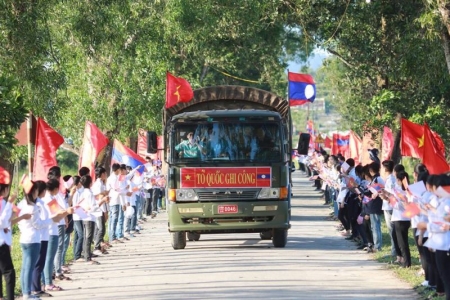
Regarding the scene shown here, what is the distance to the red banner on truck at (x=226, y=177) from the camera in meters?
22.3

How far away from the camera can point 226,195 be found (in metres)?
22.4

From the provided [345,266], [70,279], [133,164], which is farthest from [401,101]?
[70,279]

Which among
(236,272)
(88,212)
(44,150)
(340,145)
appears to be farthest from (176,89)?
(340,145)

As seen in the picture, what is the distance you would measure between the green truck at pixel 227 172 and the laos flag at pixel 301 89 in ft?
64.7

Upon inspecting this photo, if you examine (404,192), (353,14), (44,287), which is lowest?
(44,287)

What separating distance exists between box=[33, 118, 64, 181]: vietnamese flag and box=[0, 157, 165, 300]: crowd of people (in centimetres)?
42

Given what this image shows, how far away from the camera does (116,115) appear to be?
38.5m

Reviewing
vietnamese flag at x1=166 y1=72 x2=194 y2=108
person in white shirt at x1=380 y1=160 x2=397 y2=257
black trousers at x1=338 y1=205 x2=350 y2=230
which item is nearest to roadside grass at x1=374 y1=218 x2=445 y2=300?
person in white shirt at x1=380 y1=160 x2=397 y2=257

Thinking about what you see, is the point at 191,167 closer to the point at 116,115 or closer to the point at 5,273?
the point at 5,273

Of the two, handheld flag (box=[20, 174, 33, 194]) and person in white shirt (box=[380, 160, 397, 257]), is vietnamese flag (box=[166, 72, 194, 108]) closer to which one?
person in white shirt (box=[380, 160, 397, 257])

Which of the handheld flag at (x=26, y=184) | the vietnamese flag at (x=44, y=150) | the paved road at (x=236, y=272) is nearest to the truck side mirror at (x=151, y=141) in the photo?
the paved road at (x=236, y=272)

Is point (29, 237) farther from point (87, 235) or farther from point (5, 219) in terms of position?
point (87, 235)

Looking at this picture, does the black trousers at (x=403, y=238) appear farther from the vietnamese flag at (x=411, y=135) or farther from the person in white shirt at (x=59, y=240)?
the person in white shirt at (x=59, y=240)

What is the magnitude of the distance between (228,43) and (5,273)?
35.5 m
